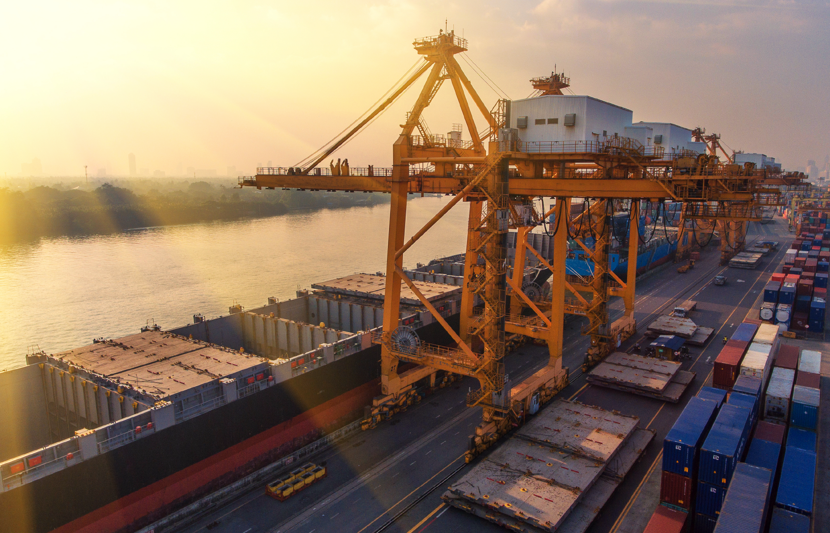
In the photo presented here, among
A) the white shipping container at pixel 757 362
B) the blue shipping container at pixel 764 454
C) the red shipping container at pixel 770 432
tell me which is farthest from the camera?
the white shipping container at pixel 757 362

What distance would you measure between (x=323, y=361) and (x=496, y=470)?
32.6 feet

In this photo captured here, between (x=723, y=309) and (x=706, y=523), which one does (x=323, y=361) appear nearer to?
(x=706, y=523)

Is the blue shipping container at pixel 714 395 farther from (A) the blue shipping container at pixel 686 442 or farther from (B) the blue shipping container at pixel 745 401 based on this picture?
(A) the blue shipping container at pixel 686 442

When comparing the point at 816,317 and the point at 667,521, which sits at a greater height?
the point at 816,317

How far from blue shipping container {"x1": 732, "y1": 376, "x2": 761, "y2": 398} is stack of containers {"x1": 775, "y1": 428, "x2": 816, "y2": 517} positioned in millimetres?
3929

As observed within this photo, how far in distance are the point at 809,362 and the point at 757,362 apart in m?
6.33

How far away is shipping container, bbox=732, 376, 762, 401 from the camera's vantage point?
942 inches

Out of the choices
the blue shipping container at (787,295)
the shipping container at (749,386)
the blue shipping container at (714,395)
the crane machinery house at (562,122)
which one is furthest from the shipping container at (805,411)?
the blue shipping container at (787,295)

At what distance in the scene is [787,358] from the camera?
32.2m

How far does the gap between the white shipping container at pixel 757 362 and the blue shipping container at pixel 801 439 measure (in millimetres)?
2954

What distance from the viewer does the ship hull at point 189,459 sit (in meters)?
16.5

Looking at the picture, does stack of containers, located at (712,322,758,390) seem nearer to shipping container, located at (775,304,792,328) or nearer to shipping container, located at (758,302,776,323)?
shipping container, located at (758,302,776,323)

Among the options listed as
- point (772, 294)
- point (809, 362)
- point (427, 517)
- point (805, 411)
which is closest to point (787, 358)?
point (809, 362)

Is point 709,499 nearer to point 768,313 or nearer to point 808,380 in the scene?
point 808,380
